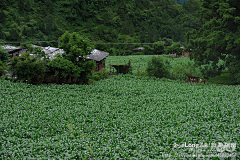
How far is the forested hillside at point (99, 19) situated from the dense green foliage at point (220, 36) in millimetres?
50459

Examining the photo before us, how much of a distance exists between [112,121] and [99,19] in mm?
99693

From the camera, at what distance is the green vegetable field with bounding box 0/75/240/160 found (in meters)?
9.77

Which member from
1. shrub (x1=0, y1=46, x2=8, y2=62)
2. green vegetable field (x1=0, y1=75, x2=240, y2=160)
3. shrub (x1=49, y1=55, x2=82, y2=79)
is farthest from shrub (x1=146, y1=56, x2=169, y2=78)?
shrub (x1=0, y1=46, x2=8, y2=62)

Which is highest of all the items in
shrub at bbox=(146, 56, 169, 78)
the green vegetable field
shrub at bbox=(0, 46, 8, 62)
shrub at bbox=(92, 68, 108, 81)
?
shrub at bbox=(0, 46, 8, 62)

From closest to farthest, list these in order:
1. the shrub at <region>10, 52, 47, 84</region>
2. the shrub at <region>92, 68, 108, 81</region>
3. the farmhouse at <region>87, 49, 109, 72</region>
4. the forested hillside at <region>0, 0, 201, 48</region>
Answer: the shrub at <region>10, 52, 47, 84</region>, the shrub at <region>92, 68, 108, 81</region>, the farmhouse at <region>87, 49, 109, 72</region>, the forested hillside at <region>0, 0, 201, 48</region>

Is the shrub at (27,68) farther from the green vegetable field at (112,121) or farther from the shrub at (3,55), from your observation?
the shrub at (3,55)

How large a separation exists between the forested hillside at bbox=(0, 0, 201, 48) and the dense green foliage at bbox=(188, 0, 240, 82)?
50.5 m

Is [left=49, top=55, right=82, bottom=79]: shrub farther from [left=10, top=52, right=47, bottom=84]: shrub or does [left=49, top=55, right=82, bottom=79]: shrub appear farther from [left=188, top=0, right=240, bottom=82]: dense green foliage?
[left=188, top=0, right=240, bottom=82]: dense green foliage

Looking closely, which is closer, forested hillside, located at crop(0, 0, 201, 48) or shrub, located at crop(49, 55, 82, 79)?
shrub, located at crop(49, 55, 82, 79)

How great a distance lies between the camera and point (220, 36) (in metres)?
27.9

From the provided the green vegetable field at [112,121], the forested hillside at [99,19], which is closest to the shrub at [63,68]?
the green vegetable field at [112,121]

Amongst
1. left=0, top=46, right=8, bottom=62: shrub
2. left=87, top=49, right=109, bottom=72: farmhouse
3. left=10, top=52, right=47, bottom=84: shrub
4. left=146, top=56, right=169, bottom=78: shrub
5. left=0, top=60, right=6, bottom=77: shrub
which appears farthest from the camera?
left=87, top=49, right=109, bottom=72: farmhouse

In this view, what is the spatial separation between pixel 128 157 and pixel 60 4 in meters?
110

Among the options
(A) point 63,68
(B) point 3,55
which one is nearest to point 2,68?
A: (B) point 3,55
